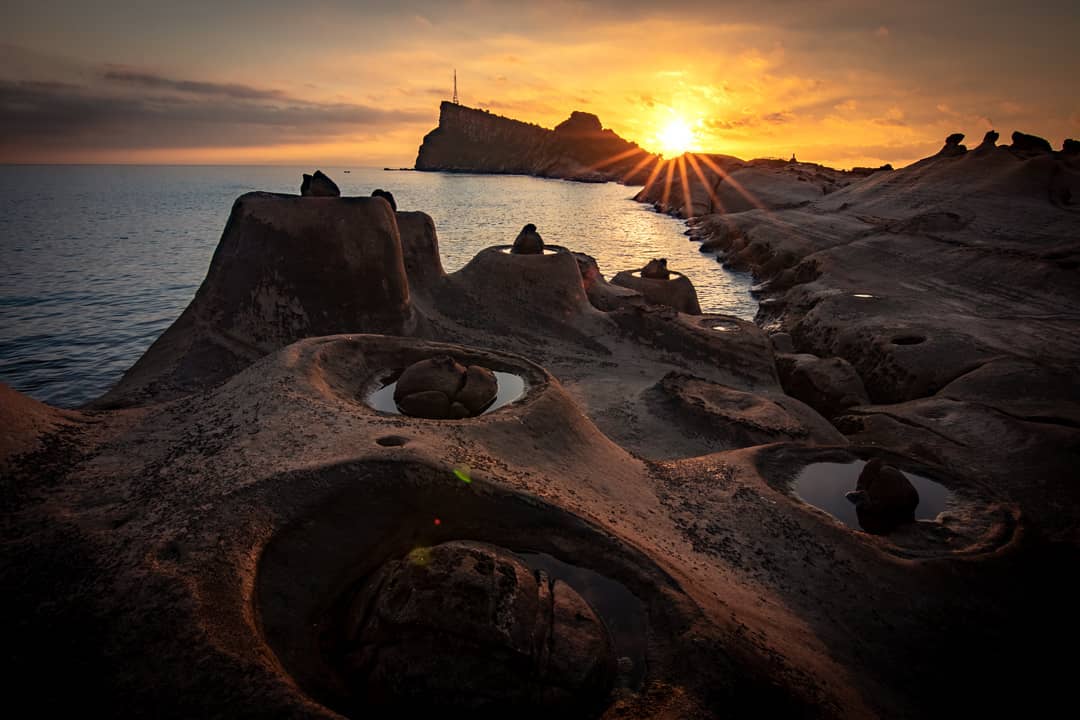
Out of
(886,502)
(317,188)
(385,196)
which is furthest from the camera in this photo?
(385,196)

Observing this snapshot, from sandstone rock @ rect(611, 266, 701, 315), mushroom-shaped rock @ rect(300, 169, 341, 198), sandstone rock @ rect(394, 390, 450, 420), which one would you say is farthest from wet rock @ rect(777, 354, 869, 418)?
mushroom-shaped rock @ rect(300, 169, 341, 198)

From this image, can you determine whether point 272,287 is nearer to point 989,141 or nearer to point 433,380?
point 433,380

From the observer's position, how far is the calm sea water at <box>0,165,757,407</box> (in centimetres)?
2217

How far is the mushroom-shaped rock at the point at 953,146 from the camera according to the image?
1680 inches

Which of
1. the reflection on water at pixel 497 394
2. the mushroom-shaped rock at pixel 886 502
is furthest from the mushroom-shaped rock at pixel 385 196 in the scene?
the mushroom-shaped rock at pixel 886 502

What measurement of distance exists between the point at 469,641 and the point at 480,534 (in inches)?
66.4

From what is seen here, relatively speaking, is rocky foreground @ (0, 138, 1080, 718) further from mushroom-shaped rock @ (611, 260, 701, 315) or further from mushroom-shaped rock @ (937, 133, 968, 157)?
mushroom-shaped rock @ (937, 133, 968, 157)

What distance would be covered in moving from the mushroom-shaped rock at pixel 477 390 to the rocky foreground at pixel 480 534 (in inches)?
3.6

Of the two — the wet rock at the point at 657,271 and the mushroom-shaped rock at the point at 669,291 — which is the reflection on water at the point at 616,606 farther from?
the wet rock at the point at 657,271

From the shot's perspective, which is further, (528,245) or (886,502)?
(528,245)

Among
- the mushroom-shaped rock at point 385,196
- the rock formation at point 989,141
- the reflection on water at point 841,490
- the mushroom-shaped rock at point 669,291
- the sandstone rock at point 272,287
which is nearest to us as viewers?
the reflection on water at point 841,490

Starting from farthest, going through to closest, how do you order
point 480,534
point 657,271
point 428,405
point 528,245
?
point 657,271 → point 528,245 → point 428,405 → point 480,534

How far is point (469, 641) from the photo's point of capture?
4.39 metres

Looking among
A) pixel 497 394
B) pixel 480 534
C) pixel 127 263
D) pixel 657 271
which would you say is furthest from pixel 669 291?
pixel 127 263
